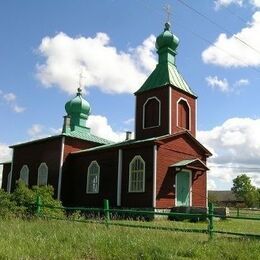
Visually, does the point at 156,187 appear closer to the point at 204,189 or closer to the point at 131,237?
the point at 204,189

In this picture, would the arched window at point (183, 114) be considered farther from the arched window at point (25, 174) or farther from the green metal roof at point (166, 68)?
the arched window at point (25, 174)

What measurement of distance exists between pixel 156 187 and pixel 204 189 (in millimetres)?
4480

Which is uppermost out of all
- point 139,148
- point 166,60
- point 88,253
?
point 166,60

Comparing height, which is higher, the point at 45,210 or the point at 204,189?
the point at 204,189

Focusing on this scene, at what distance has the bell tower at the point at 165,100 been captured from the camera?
940 inches

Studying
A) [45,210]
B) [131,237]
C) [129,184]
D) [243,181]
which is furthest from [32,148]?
[243,181]

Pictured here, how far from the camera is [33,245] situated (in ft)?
29.0

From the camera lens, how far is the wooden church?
21781 mm

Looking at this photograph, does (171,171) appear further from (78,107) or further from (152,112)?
(78,107)

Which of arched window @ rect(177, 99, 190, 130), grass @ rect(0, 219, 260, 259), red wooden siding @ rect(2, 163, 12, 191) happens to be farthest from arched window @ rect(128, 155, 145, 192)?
red wooden siding @ rect(2, 163, 12, 191)

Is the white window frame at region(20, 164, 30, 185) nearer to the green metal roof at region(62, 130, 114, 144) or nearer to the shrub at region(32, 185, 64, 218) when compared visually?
the green metal roof at region(62, 130, 114, 144)

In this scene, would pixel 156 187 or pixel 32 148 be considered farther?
pixel 32 148

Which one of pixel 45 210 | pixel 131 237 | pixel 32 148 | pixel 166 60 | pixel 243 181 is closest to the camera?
pixel 131 237

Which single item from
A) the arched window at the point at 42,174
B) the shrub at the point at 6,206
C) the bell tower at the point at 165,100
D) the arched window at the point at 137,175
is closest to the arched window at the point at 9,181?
the arched window at the point at 42,174
